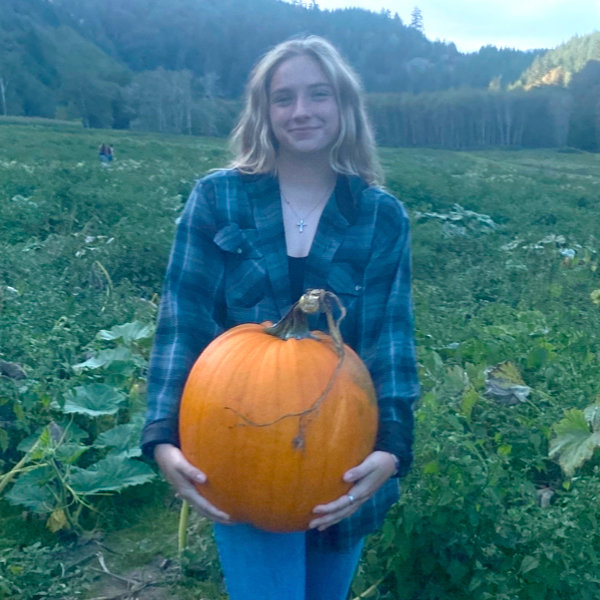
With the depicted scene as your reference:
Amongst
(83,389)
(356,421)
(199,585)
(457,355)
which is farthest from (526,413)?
(356,421)

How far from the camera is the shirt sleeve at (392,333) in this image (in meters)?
1.85

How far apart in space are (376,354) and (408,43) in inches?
4532

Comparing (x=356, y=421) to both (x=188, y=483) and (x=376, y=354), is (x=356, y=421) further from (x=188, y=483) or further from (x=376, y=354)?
(x=188, y=483)

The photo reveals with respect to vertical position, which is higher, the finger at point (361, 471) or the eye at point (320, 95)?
the eye at point (320, 95)

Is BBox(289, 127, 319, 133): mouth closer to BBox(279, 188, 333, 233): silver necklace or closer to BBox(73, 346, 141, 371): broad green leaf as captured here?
BBox(279, 188, 333, 233): silver necklace

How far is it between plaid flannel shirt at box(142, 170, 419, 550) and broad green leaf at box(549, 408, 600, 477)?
1.39 meters

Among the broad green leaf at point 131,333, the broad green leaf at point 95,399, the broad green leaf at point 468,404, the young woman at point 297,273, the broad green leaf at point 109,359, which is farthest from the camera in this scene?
the broad green leaf at point 131,333

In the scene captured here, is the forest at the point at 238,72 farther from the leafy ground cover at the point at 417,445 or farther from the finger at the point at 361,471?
the finger at the point at 361,471

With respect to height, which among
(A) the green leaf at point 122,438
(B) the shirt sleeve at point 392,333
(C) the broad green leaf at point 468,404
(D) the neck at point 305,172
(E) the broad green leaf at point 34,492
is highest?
(D) the neck at point 305,172

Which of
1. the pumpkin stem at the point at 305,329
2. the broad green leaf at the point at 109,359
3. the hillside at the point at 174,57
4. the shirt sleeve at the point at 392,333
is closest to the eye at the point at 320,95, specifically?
the shirt sleeve at the point at 392,333

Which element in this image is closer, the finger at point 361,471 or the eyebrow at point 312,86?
the finger at point 361,471

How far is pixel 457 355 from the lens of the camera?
462cm

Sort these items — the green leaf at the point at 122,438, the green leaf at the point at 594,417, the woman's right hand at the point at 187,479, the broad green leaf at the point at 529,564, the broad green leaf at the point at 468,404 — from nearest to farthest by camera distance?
the woman's right hand at the point at 187,479, the broad green leaf at the point at 529,564, the green leaf at the point at 594,417, the green leaf at the point at 122,438, the broad green leaf at the point at 468,404

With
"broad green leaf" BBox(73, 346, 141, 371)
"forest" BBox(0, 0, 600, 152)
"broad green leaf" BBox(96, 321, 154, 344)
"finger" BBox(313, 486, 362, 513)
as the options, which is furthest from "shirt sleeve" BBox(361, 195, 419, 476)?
"forest" BBox(0, 0, 600, 152)
